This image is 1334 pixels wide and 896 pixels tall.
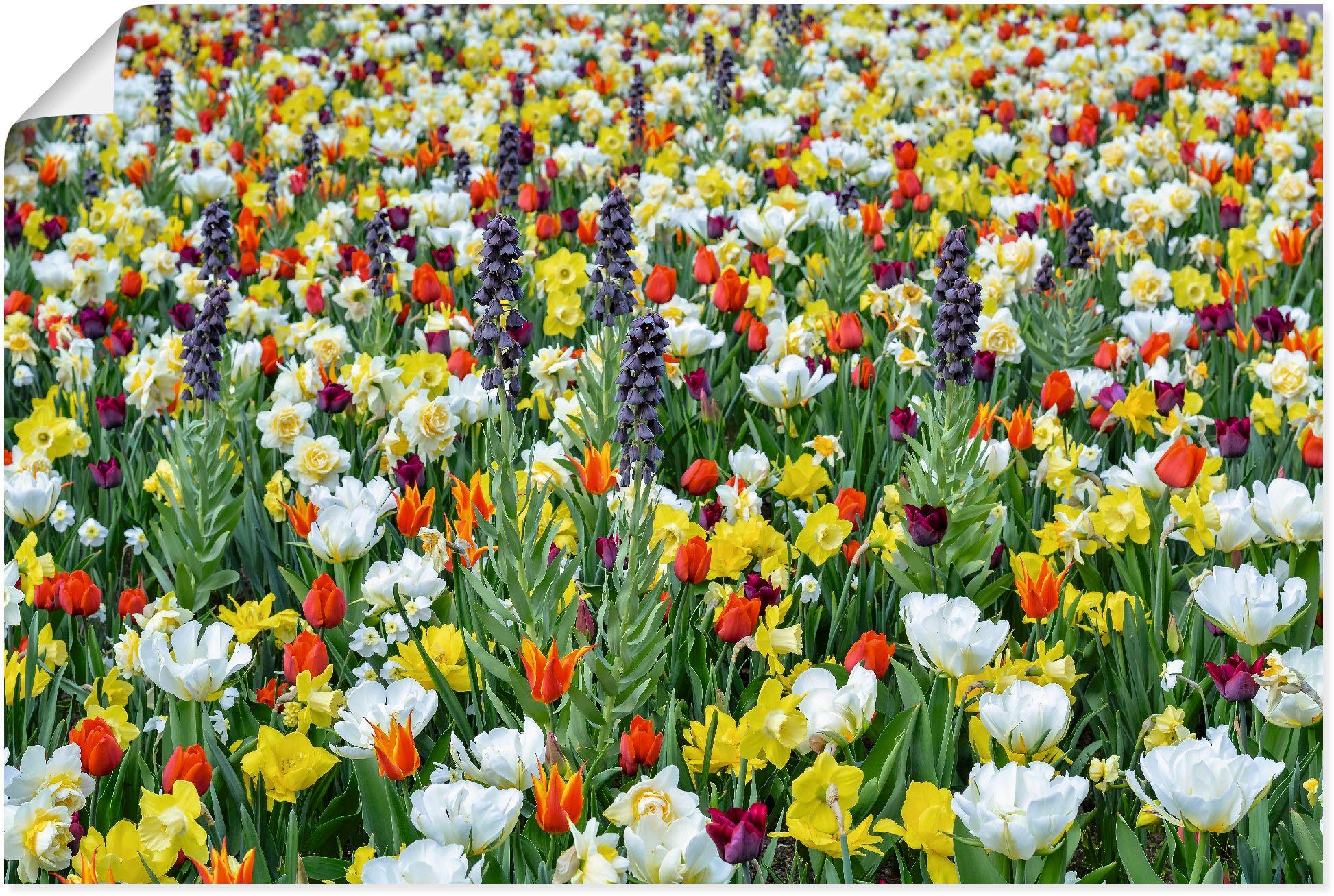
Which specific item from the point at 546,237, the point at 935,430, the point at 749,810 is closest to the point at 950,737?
the point at 749,810

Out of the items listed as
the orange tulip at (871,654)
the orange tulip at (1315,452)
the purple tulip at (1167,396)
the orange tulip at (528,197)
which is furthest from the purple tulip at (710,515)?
the orange tulip at (528,197)

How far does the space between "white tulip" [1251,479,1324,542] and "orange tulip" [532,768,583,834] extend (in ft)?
3.59

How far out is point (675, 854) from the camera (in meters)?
1.21

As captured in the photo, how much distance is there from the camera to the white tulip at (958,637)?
144cm

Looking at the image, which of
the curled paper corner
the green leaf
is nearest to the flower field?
the green leaf

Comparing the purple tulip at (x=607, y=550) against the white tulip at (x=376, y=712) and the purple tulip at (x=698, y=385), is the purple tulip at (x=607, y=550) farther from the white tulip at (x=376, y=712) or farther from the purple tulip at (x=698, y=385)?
the purple tulip at (x=698, y=385)

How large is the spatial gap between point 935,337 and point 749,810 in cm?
82

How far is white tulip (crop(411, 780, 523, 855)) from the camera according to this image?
1.24 m

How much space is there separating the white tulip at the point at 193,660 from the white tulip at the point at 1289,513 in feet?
4.57

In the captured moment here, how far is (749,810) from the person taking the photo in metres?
1.20

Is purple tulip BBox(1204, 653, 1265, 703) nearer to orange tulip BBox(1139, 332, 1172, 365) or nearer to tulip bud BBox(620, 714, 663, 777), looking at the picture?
tulip bud BBox(620, 714, 663, 777)

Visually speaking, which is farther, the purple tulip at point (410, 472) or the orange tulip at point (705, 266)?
the orange tulip at point (705, 266)

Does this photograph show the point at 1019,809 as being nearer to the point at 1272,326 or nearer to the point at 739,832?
the point at 739,832

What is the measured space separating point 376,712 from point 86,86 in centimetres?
141
